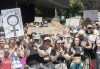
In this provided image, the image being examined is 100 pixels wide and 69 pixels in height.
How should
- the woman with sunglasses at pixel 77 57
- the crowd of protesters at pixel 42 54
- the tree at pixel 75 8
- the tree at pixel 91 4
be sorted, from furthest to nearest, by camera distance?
the tree at pixel 91 4 → the tree at pixel 75 8 → the woman with sunglasses at pixel 77 57 → the crowd of protesters at pixel 42 54

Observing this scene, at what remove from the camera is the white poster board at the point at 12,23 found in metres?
12.8

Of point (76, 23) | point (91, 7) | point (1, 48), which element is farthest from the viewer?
point (91, 7)

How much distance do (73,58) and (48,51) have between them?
28.9 inches

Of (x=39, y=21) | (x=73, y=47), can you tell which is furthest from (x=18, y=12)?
(x=39, y=21)

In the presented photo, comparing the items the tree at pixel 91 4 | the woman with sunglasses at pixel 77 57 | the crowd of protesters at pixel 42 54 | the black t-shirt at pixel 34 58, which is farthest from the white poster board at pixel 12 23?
the tree at pixel 91 4

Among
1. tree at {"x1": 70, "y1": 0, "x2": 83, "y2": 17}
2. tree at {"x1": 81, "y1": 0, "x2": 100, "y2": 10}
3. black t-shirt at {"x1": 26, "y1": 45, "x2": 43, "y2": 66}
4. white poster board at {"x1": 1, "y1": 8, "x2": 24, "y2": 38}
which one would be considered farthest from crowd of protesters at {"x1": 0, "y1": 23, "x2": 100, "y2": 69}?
tree at {"x1": 81, "y1": 0, "x2": 100, "y2": 10}

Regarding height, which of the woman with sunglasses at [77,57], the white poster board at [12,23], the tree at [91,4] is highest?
the white poster board at [12,23]

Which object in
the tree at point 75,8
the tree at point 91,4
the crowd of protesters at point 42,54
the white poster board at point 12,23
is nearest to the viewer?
the crowd of protesters at point 42,54

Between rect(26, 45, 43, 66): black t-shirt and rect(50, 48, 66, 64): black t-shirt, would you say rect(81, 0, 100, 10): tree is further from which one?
rect(26, 45, 43, 66): black t-shirt

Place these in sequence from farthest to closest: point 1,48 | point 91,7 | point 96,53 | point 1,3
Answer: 1. point 91,7
2. point 1,3
3. point 96,53
4. point 1,48

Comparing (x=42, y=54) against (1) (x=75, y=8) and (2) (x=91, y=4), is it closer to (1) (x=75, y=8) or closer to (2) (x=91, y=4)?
(1) (x=75, y=8)

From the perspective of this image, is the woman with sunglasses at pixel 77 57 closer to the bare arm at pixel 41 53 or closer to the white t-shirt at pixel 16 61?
the bare arm at pixel 41 53

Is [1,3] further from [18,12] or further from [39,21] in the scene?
[18,12]

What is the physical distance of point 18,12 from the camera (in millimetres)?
13094
